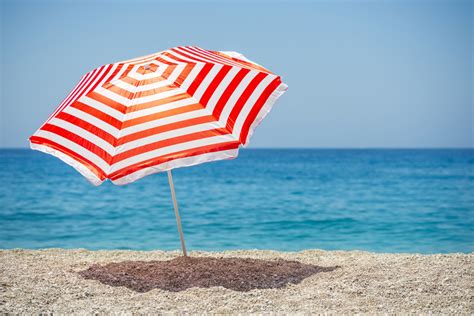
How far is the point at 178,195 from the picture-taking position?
25.0 meters

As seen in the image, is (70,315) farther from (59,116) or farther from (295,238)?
(295,238)

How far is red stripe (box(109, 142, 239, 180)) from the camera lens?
15.3 ft

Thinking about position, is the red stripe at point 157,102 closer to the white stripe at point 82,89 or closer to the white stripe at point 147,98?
the white stripe at point 147,98

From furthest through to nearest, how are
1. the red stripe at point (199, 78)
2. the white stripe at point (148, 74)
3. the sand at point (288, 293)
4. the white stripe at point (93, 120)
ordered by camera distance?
the white stripe at point (148, 74) < the red stripe at point (199, 78) < the white stripe at point (93, 120) < the sand at point (288, 293)

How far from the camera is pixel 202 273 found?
17.9 feet

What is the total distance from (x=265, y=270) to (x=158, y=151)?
1.81 meters

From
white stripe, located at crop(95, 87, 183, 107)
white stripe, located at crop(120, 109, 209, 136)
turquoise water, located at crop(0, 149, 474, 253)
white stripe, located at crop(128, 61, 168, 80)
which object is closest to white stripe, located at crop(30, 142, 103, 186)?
white stripe, located at crop(120, 109, 209, 136)

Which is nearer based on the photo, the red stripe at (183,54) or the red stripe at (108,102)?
the red stripe at (108,102)

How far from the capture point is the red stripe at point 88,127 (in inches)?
195

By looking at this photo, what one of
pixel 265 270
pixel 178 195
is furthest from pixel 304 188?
pixel 265 270

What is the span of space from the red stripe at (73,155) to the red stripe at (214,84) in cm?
113

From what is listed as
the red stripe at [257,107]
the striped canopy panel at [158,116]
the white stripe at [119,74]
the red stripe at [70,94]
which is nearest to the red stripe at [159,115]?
the striped canopy panel at [158,116]

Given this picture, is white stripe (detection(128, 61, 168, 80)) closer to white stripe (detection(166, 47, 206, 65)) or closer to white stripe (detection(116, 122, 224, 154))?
white stripe (detection(166, 47, 206, 65))

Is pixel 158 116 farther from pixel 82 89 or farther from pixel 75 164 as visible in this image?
pixel 82 89
